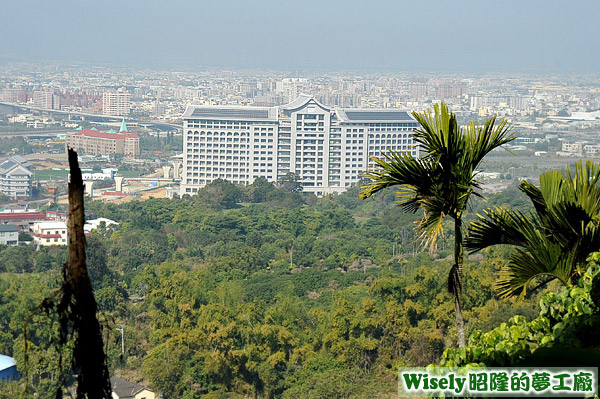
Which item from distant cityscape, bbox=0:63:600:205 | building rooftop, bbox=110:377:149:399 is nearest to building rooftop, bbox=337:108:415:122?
distant cityscape, bbox=0:63:600:205

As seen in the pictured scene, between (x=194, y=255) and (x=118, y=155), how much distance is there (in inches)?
1014

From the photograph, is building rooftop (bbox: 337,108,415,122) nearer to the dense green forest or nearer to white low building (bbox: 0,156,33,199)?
white low building (bbox: 0,156,33,199)

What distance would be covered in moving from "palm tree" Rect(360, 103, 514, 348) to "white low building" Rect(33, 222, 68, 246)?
60.1ft

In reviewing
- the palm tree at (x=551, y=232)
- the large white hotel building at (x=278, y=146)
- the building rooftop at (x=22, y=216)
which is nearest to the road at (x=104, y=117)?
the large white hotel building at (x=278, y=146)

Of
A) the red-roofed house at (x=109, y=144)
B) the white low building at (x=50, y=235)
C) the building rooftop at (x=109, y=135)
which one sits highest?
the building rooftop at (x=109, y=135)

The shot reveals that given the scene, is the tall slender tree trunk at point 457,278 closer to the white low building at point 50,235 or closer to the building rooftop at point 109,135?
the white low building at point 50,235

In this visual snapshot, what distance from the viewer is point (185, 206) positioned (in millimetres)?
23891

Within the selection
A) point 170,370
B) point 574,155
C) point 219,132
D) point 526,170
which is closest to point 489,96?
point 574,155

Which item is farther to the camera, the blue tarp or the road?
the road

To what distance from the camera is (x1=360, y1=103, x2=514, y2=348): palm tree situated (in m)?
2.37

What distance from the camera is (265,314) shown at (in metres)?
10.1

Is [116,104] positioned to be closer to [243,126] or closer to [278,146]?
[243,126]

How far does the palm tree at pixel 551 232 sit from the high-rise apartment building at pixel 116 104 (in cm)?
6257

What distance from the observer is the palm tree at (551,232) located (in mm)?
2504
